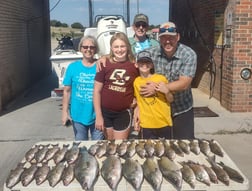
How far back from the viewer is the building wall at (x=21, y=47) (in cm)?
1009

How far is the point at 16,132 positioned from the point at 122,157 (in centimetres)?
448

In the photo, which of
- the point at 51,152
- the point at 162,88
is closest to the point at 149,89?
the point at 162,88

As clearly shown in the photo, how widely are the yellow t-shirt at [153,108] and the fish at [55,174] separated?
1.06 meters

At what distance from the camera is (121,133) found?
13.7ft

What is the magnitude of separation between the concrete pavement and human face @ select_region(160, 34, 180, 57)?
2.13 meters

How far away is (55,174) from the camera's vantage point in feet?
9.86

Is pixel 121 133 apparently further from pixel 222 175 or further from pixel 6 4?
pixel 6 4

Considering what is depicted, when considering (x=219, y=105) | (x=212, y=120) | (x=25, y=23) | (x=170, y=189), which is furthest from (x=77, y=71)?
(x=25, y=23)

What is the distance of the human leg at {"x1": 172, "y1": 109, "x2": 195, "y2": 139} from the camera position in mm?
4199

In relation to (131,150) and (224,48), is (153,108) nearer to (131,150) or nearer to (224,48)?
(131,150)

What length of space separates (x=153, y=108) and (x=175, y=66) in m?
0.46

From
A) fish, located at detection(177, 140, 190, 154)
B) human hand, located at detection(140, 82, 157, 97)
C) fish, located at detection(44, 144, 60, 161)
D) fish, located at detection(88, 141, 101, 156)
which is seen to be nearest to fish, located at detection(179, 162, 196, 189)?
fish, located at detection(177, 140, 190, 154)

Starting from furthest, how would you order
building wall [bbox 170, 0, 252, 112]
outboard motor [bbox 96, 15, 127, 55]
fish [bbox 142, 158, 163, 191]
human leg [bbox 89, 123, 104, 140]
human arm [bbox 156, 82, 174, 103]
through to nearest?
outboard motor [bbox 96, 15, 127, 55]
building wall [bbox 170, 0, 252, 112]
human leg [bbox 89, 123, 104, 140]
human arm [bbox 156, 82, 174, 103]
fish [bbox 142, 158, 163, 191]

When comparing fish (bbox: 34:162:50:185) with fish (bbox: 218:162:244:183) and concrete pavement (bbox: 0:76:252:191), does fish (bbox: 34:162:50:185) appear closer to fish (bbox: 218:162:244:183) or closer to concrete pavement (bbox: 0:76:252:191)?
fish (bbox: 218:162:244:183)
